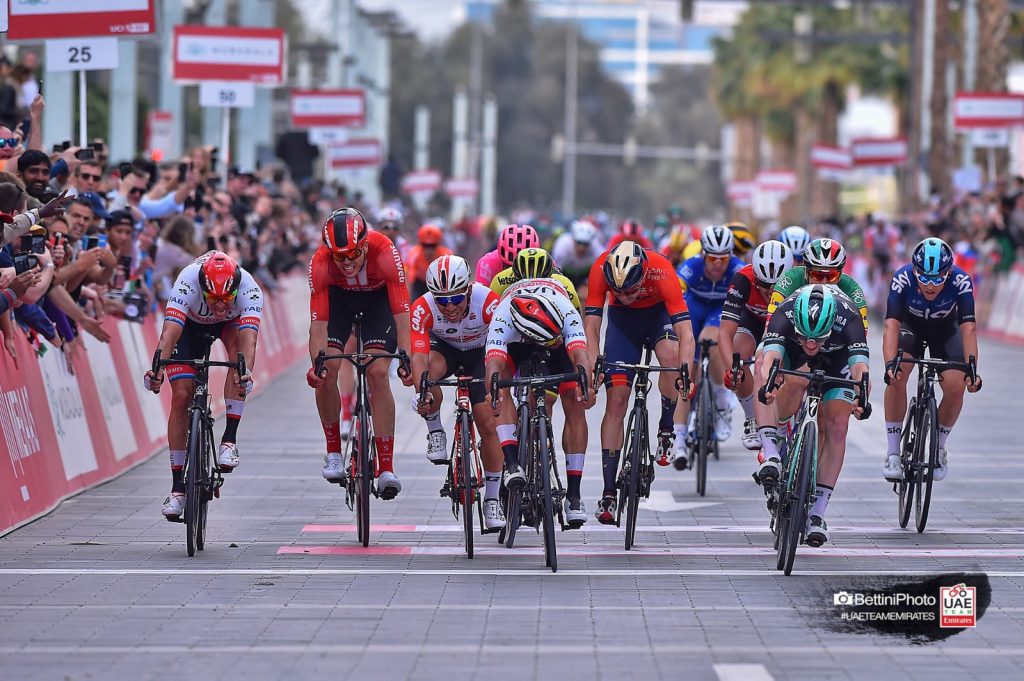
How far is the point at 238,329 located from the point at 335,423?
1.03 meters

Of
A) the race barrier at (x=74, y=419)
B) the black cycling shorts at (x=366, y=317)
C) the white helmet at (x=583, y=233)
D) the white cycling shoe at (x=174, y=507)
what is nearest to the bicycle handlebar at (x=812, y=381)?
the black cycling shorts at (x=366, y=317)

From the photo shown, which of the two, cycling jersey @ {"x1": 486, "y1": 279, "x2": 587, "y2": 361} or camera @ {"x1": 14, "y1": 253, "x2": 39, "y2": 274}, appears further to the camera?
camera @ {"x1": 14, "y1": 253, "x2": 39, "y2": 274}

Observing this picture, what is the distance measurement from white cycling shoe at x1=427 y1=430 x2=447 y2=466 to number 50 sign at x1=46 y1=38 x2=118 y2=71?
7.10 meters

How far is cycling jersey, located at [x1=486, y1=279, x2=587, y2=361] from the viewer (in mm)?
11898

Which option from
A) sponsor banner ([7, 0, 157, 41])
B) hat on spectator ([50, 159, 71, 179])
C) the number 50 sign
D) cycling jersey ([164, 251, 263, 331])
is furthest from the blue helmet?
the number 50 sign

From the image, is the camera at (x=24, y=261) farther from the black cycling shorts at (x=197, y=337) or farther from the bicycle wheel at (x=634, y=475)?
the bicycle wheel at (x=634, y=475)

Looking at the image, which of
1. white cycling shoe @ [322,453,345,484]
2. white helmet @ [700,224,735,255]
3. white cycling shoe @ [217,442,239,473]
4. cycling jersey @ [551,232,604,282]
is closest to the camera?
white cycling shoe @ [217,442,239,473]

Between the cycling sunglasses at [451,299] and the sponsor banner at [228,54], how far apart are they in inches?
485

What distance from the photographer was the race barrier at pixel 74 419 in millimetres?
13516

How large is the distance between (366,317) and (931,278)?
148 inches

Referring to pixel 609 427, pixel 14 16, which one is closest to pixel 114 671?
pixel 609 427

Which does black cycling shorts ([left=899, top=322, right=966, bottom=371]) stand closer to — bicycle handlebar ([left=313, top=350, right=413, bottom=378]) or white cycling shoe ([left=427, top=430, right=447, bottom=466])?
white cycling shoe ([left=427, top=430, right=447, bottom=466])

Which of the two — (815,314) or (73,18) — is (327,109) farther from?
(815,314)

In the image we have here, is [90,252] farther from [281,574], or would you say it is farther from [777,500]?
[777,500]
